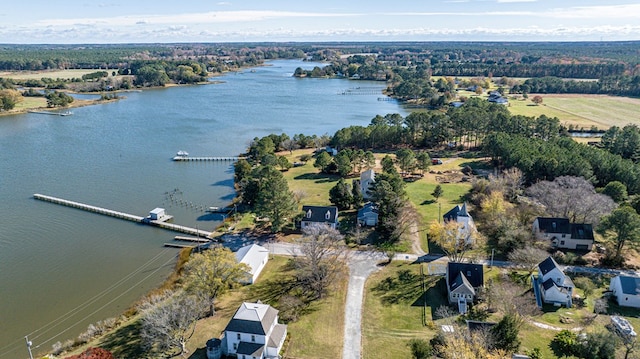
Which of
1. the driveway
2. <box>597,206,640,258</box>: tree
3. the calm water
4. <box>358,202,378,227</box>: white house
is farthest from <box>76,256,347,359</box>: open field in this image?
<box>597,206,640,258</box>: tree

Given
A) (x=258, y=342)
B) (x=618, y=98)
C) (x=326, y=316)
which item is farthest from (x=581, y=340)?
(x=618, y=98)

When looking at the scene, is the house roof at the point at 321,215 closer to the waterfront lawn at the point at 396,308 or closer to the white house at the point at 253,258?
the white house at the point at 253,258

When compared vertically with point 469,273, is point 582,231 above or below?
above

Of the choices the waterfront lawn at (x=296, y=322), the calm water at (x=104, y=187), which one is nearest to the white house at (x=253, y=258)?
the waterfront lawn at (x=296, y=322)

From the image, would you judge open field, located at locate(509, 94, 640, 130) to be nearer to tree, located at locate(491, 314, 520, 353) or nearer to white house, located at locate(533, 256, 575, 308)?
white house, located at locate(533, 256, 575, 308)

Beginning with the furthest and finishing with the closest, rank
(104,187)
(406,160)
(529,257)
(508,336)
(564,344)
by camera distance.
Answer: (406,160)
(104,187)
(529,257)
(564,344)
(508,336)

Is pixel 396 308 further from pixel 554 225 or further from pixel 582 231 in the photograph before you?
pixel 582 231

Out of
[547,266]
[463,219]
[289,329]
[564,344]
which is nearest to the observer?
[564,344]

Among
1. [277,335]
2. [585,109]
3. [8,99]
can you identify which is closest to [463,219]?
[277,335]
